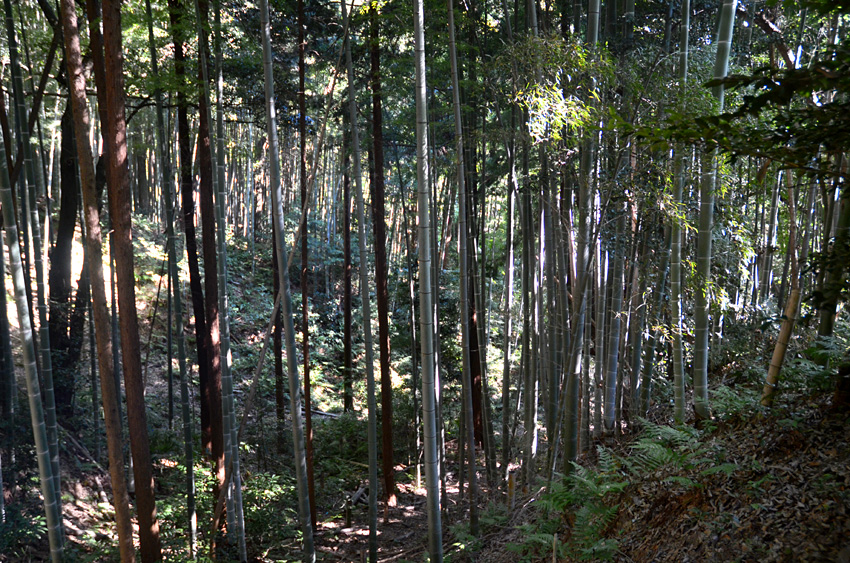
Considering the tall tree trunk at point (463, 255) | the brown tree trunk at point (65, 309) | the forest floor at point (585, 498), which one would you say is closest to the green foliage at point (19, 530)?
the forest floor at point (585, 498)

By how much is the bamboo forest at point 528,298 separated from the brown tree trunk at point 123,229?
2cm

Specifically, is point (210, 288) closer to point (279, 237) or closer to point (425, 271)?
point (279, 237)

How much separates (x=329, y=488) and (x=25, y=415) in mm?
4213

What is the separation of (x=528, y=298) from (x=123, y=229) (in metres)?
3.83

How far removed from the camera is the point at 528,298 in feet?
18.9

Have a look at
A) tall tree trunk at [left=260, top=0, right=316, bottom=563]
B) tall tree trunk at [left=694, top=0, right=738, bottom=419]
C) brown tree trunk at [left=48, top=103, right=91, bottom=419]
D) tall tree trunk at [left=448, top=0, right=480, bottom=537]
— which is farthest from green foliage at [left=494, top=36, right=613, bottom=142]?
brown tree trunk at [left=48, top=103, right=91, bottom=419]

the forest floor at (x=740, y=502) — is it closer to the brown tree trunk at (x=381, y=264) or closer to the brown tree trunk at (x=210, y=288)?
the brown tree trunk at (x=381, y=264)

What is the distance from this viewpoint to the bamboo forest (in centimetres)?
269

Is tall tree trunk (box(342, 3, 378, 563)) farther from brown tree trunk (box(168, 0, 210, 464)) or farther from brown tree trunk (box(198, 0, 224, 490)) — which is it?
brown tree trunk (box(168, 0, 210, 464))

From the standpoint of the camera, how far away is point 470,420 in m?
5.02

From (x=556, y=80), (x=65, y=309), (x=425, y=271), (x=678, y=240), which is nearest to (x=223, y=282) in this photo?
(x=425, y=271)

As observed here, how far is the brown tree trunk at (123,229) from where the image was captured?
353 cm

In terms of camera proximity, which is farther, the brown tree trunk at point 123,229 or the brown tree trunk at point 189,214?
the brown tree trunk at point 189,214

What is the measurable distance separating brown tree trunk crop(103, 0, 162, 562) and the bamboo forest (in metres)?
0.02
